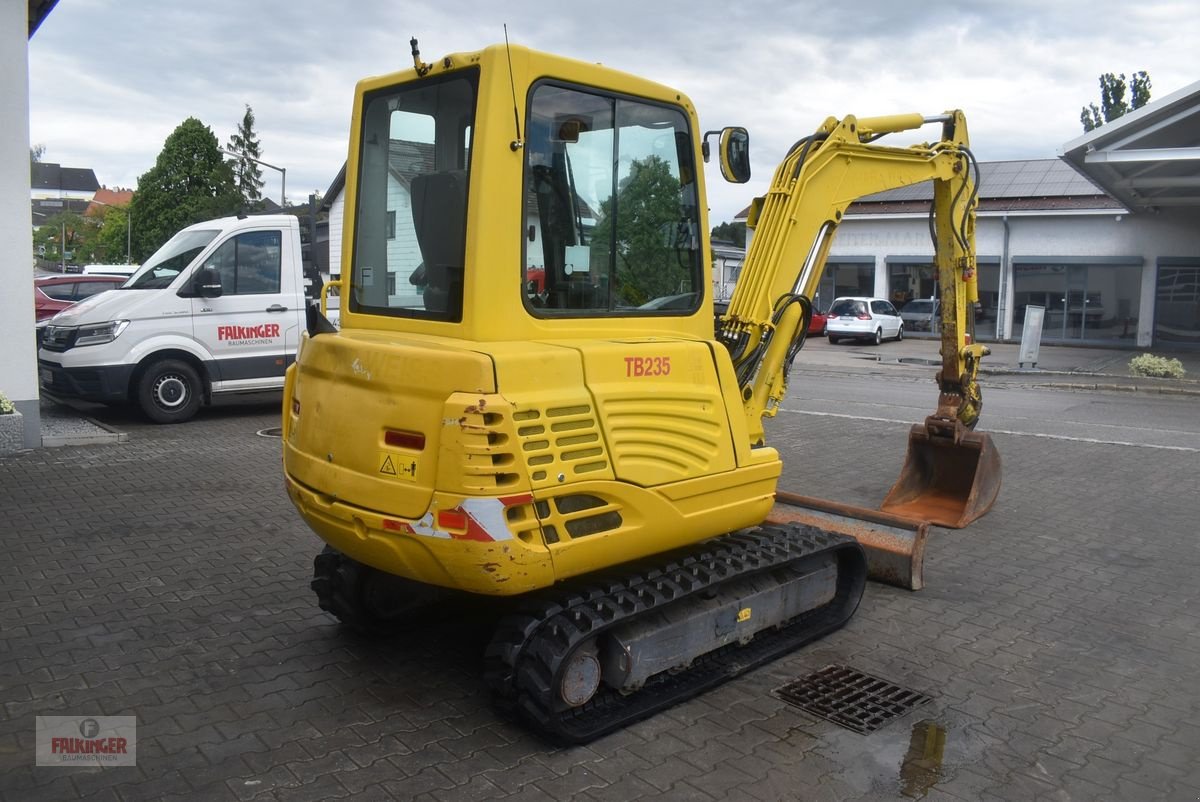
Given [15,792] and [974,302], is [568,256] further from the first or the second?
[974,302]

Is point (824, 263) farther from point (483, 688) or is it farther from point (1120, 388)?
point (1120, 388)

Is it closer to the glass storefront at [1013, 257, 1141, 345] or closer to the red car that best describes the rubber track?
the red car

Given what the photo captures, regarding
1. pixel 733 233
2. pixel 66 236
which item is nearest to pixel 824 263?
pixel 733 233

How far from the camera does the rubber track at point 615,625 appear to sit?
419 centimetres

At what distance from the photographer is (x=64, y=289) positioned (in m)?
18.9

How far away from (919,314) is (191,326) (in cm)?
2790

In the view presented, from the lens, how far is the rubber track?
419 cm

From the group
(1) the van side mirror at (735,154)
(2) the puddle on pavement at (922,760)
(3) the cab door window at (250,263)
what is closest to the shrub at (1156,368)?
(3) the cab door window at (250,263)

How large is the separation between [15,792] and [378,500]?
175 cm

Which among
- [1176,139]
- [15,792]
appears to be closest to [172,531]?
[15,792]

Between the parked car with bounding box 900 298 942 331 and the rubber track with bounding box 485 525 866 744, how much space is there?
30673 mm

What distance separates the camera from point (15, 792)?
3838 mm

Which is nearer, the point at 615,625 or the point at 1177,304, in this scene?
the point at 615,625

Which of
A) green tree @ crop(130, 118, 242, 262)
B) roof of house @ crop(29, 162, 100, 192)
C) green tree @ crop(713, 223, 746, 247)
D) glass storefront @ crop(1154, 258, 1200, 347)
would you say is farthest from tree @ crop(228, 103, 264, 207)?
roof of house @ crop(29, 162, 100, 192)
